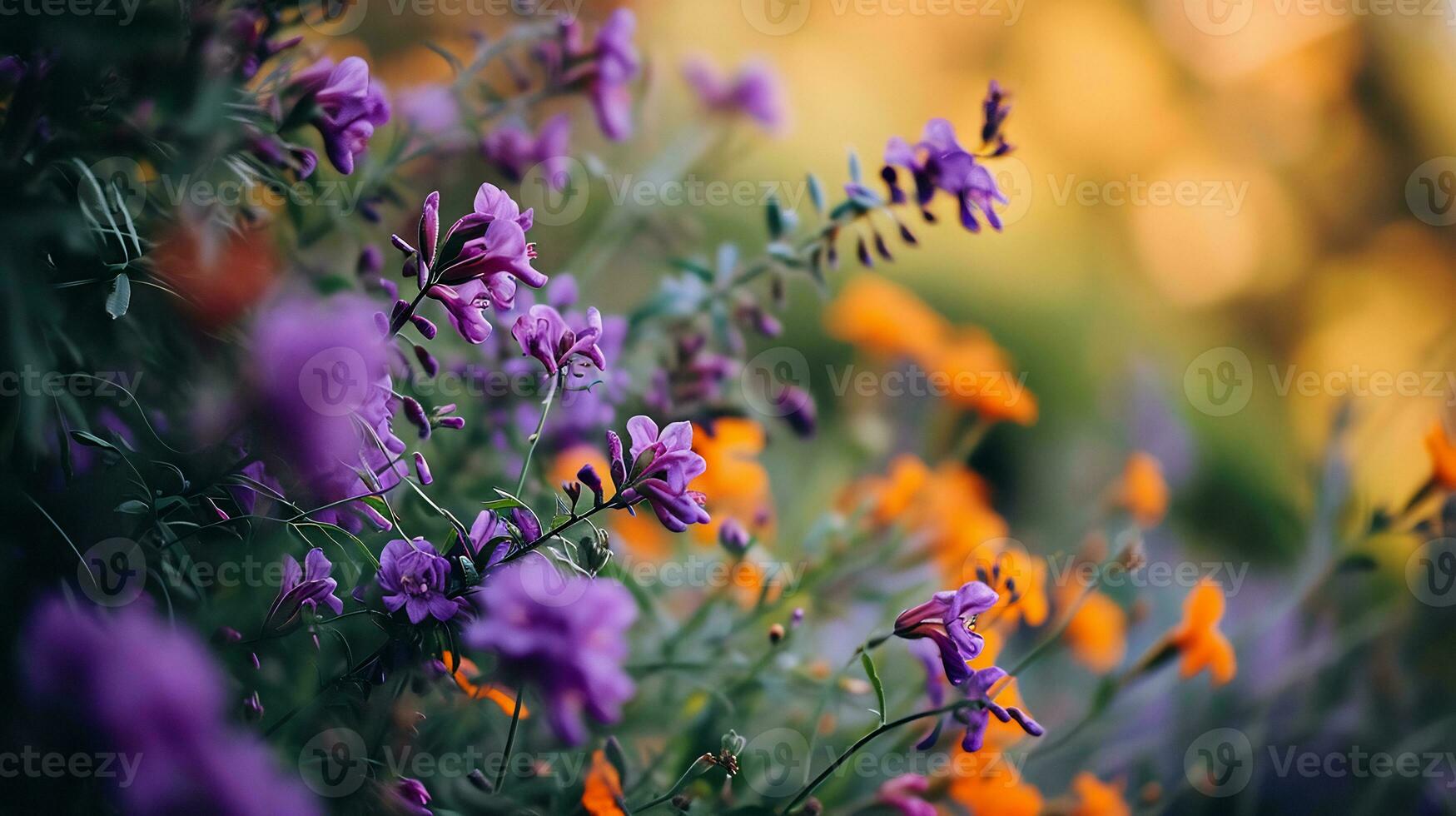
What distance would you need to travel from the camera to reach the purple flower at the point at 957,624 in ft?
1.18

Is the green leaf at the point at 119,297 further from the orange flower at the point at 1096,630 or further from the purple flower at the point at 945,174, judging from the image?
the orange flower at the point at 1096,630

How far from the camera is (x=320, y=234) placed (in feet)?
1.50

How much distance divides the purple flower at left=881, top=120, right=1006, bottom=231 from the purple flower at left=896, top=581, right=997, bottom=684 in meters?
0.18

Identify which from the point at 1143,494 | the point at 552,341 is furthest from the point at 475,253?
the point at 1143,494

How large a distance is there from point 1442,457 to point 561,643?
65cm

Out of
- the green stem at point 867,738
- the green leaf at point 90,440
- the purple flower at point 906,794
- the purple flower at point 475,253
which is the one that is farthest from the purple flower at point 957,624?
the green leaf at point 90,440

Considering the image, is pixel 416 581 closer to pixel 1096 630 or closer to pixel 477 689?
pixel 477 689

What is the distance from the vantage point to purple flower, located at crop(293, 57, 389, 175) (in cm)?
36

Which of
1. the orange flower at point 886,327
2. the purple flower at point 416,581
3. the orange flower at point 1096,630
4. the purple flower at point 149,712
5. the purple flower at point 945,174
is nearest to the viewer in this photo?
the purple flower at point 149,712

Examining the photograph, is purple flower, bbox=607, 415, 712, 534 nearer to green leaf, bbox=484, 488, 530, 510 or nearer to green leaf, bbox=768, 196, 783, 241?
green leaf, bbox=484, 488, 530, 510

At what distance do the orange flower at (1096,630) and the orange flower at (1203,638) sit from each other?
5 cm

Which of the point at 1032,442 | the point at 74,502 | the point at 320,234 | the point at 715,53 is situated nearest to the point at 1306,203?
the point at 1032,442

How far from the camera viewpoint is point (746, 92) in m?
0.74

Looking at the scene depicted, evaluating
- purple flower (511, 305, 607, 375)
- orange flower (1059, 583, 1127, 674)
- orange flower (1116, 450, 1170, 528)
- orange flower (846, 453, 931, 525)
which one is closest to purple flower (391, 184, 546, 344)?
purple flower (511, 305, 607, 375)
